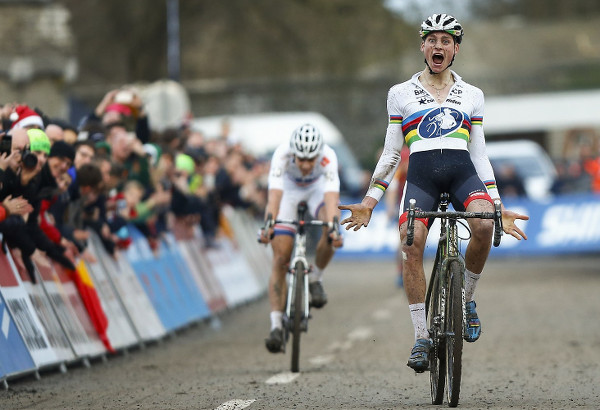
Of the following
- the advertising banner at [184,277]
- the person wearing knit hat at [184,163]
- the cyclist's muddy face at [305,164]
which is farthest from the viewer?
the person wearing knit hat at [184,163]

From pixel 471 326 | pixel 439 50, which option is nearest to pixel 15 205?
pixel 439 50

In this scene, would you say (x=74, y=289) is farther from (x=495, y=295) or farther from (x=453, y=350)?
(x=495, y=295)

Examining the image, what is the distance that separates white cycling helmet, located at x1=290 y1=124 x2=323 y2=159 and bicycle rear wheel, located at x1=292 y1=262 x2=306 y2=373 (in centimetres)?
96

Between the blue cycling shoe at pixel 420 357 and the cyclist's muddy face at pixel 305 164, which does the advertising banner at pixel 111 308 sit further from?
the blue cycling shoe at pixel 420 357

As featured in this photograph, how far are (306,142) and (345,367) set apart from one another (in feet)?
6.46

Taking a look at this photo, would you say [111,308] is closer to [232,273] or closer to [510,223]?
[510,223]

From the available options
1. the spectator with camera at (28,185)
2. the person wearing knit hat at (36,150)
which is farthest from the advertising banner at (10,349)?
the person wearing knit hat at (36,150)

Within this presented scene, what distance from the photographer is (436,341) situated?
9797mm

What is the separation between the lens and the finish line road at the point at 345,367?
10.4 metres

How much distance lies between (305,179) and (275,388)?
2.96 m

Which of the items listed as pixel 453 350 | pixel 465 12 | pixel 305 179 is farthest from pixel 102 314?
pixel 465 12

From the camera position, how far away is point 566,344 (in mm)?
15023

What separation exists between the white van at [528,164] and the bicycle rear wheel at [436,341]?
26.7 meters

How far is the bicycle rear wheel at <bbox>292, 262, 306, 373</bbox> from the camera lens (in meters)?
12.6
